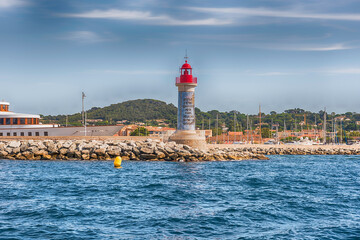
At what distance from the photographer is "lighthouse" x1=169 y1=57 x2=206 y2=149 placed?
38.6 metres

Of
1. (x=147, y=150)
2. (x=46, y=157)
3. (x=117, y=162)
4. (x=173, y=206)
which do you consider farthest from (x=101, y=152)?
(x=173, y=206)

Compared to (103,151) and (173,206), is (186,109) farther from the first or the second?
(173,206)

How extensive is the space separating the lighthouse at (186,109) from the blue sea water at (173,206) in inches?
488

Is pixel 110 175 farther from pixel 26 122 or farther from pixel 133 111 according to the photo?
pixel 133 111

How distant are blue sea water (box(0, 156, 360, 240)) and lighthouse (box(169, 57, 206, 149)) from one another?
12.4m

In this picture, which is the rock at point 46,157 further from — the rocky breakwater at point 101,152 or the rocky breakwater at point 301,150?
the rocky breakwater at point 301,150

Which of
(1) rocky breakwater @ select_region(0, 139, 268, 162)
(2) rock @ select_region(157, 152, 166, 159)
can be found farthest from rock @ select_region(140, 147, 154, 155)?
(2) rock @ select_region(157, 152, 166, 159)

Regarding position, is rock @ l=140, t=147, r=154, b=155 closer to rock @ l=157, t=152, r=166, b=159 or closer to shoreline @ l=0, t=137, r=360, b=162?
shoreline @ l=0, t=137, r=360, b=162

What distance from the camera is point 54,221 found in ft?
44.5

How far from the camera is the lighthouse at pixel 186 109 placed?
127ft

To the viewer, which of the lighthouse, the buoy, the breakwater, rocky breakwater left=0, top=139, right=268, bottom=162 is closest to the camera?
the buoy

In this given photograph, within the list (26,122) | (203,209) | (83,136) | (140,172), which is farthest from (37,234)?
(26,122)

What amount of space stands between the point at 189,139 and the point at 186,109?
273cm

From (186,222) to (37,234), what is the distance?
453cm
